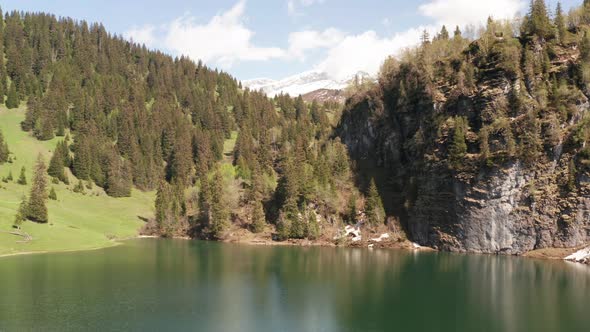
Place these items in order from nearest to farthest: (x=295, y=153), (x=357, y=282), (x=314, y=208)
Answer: (x=357, y=282), (x=314, y=208), (x=295, y=153)

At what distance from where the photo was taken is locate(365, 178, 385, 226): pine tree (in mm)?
137875

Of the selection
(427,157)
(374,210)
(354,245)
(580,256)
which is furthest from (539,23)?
(354,245)

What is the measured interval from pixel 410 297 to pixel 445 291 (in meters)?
7.20

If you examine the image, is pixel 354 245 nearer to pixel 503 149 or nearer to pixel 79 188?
pixel 503 149

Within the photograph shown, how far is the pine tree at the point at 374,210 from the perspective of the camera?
137875 millimetres

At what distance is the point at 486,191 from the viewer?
121875mm

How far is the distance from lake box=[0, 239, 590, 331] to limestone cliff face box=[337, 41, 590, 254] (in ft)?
36.6

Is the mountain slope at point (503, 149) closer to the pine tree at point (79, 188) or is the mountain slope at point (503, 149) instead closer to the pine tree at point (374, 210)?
the pine tree at point (374, 210)

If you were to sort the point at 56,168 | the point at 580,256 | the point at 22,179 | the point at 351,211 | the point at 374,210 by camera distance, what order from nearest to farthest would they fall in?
1. the point at 580,256
2. the point at 374,210
3. the point at 351,211
4. the point at 22,179
5. the point at 56,168

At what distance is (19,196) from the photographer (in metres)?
137

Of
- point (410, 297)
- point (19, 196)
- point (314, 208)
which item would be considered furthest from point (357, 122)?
point (410, 297)

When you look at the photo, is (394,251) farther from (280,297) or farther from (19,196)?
(19,196)

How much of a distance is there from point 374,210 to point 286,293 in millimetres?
70086

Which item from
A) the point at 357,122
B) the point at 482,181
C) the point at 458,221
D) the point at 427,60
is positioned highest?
the point at 427,60
